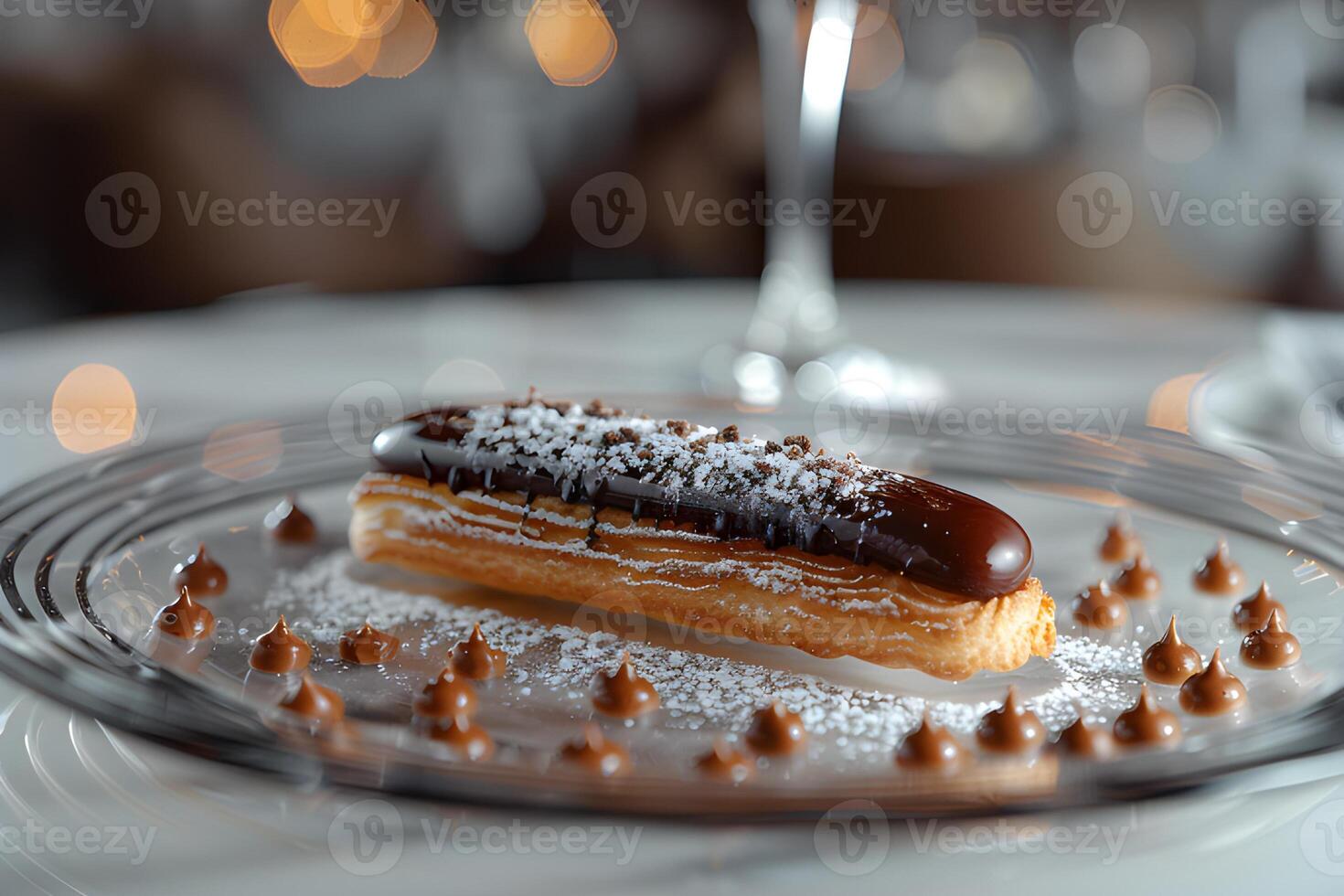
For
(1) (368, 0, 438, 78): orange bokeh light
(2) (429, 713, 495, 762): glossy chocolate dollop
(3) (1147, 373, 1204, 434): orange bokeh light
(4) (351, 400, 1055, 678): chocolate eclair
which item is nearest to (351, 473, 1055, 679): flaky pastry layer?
(4) (351, 400, 1055, 678): chocolate eclair

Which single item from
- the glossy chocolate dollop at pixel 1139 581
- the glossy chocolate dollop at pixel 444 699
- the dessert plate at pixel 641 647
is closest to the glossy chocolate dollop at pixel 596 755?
the dessert plate at pixel 641 647

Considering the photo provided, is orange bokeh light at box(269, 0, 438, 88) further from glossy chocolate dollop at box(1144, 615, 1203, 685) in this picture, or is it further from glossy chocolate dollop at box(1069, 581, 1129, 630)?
glossy chocolate dollop at box(1144, 615, 1203, 685)

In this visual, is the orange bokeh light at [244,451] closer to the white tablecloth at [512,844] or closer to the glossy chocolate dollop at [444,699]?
the white tablecloth at [512,844]

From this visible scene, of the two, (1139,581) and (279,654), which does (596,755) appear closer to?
(279,654)

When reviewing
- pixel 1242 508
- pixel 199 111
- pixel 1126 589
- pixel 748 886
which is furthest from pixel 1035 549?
pixel 199 111

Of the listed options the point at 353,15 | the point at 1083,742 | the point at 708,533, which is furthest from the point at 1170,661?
the point at 353,15
